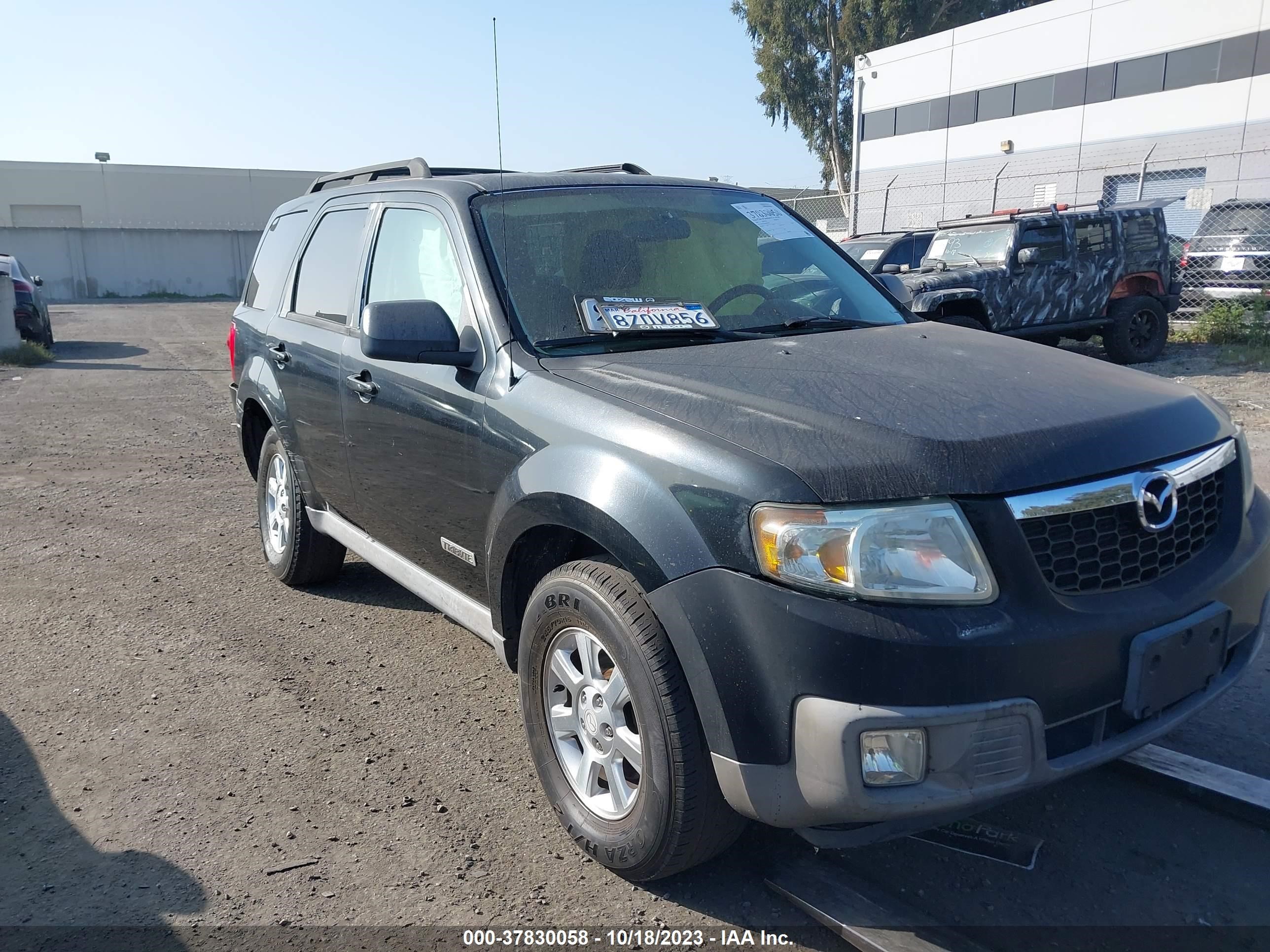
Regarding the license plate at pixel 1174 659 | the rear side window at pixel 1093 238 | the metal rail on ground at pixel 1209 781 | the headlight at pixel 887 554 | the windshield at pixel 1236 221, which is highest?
the windshield at pixel 1236 221

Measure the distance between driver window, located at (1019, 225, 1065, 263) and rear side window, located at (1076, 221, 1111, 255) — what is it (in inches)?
10.9

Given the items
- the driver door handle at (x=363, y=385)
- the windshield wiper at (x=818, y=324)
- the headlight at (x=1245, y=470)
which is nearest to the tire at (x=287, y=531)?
the driver door handle at (x=363, y=385)

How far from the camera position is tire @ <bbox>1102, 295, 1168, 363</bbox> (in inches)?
470

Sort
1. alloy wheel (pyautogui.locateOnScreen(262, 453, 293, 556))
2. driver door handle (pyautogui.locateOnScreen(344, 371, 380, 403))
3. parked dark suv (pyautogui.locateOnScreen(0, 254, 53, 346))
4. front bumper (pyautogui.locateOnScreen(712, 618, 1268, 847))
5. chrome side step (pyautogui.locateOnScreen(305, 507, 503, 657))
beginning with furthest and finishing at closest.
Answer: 1. parked dark suv (pyautogui.locateOnScreen(0, 254, 53, 346))
2. alloy wheel (pyautogui.locateOnScreen(262, 453, 293, 556))
3. driver door handle (pyautogui.locateOnScreen(344, 371, 380, 403))
4. chrome side step (pyautogui.locateOnScreen(305, 507, 503, 657))
5. front bumper (pyautogui.locateOnScreen(712, 618, 1268, 847))

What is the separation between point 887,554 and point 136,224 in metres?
56.7

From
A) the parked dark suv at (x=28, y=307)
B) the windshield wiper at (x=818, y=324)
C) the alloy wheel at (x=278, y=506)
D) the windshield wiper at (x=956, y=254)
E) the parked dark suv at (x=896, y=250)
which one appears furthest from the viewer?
the parked dark suv at (x=28, y=307)

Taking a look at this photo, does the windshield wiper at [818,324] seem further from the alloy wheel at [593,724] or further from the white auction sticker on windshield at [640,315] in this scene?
the alloy wheel at [593,724]

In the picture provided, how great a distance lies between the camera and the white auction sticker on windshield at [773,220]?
13.2 ft

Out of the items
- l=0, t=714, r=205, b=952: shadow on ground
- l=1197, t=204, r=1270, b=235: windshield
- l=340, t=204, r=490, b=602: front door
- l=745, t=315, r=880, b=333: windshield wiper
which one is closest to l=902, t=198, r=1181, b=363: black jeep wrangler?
l=1197, t=204, r=1270, b=235: windshield

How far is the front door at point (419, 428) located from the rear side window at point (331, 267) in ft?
0.73

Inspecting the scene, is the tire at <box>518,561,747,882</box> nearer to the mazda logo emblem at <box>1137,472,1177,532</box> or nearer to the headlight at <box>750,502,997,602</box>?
the headlight at <box>750,502,997,602</box>

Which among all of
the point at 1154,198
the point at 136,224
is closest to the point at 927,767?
the point at 1154,198

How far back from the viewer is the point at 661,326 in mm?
3303

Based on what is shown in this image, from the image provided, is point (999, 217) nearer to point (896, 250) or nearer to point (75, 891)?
point (896, 250)
